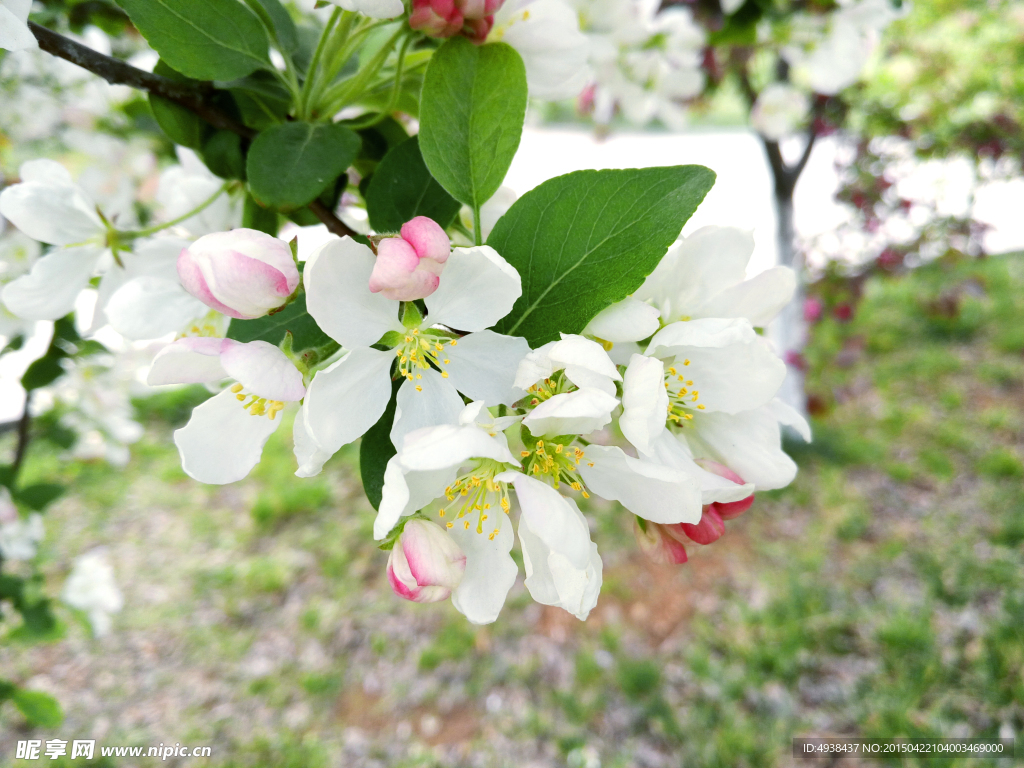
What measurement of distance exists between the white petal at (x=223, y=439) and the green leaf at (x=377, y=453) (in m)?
0.08

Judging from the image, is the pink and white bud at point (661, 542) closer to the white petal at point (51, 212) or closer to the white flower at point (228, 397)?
the white flower at point (228, 397)

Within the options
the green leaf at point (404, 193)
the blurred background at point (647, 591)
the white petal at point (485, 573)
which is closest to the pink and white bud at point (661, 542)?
the white petal at point (485, 573)

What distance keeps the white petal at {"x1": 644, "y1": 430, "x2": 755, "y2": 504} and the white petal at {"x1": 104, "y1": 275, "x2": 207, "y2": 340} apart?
437 mm

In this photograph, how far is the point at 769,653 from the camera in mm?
2318

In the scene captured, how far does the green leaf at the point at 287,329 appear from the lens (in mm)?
551

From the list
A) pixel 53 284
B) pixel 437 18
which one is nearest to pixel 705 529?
pixel 437 18

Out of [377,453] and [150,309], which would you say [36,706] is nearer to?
[150,309]

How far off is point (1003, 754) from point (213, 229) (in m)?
2.44

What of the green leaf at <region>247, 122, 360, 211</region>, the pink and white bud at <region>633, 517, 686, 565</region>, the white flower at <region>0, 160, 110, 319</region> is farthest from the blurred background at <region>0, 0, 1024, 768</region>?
the pink and white bud at <region>633, 517, 686, 565</region>

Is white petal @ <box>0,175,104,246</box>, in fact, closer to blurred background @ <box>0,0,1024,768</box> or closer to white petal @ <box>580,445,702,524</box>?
white petal @ <box>580,445,702,524</box>

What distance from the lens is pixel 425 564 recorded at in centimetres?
51

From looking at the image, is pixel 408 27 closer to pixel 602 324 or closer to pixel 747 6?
pixel 602 324

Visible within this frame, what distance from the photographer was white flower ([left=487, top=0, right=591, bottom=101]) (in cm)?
A: 65

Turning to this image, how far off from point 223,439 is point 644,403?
34cm
